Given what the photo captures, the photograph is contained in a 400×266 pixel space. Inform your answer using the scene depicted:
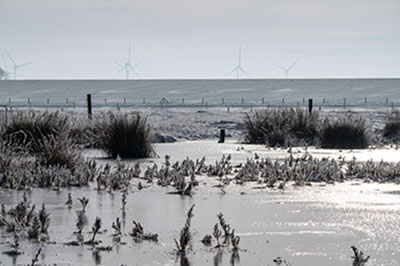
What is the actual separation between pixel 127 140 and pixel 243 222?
11283 millimetres

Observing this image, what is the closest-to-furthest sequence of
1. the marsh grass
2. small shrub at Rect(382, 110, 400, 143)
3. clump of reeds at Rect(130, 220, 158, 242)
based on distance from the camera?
clump of reeds at Rect(130, 220, 158, 242)
the marsh grass
small shrub at Rect(382, 110, 400, 143)

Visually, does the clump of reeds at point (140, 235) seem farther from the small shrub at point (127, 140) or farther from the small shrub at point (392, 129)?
the small shrub at point (392, 129)

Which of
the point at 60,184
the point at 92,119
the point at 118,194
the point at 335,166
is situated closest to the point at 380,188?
the point at 335,166

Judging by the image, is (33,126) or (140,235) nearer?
(140,235)

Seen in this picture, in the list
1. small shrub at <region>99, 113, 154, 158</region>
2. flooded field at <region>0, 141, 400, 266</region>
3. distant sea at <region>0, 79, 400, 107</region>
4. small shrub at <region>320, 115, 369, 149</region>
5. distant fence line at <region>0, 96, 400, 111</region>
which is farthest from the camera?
distant sea at <region>0, 79, 400, 107</region>

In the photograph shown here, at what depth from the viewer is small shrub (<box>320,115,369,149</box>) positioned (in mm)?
26797

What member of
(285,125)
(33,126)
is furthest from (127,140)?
(285,125)

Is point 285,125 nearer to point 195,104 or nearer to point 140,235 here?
point 140,235

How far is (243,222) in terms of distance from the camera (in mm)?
11445

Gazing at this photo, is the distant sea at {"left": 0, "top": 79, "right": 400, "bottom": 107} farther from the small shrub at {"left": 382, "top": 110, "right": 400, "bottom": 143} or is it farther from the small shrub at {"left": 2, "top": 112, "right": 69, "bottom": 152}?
the small shrub at {"left": 2, "top": 112, "right": 69, "bottom": 152}

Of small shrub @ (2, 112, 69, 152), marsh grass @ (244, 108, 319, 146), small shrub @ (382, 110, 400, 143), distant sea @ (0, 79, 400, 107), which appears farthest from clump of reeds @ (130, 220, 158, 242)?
distant sea @ (0, 79, 400, 107)

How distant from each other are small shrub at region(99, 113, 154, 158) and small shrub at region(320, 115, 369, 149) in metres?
6.63

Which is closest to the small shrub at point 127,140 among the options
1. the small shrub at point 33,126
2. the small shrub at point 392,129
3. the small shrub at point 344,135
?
the small shrub at point 33,126

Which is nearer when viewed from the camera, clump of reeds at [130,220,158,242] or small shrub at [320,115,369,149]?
clump of reeds at [130,220,158,242]
